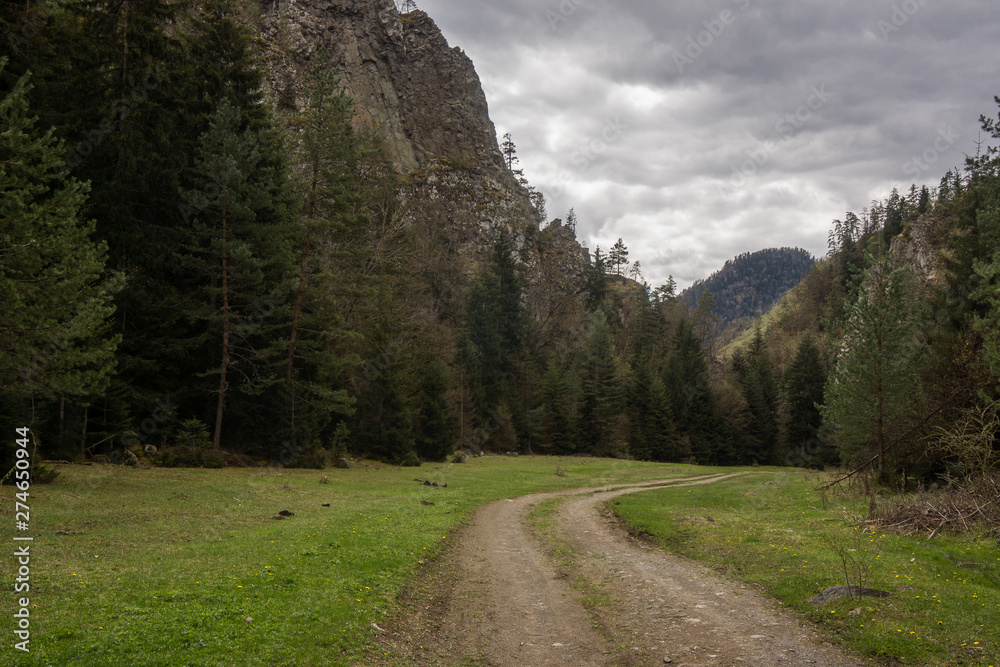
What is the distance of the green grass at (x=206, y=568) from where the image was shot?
6766 mm

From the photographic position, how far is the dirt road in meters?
8.02

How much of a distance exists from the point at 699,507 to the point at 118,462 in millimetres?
25353

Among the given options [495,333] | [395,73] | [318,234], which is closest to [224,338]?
[318,234]

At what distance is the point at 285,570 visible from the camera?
10414mm

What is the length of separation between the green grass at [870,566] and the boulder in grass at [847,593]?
18 centimetres

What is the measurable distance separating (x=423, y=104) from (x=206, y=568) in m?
119

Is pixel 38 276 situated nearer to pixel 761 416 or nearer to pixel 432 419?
pixel 432 419

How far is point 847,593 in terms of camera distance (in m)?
9.73

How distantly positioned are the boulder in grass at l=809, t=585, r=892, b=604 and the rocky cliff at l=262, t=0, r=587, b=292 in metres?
71.4

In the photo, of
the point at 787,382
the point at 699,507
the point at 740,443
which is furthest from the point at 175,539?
the point at 787,382

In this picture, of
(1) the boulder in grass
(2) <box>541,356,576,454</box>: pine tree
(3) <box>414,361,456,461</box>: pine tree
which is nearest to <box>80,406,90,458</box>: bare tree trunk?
(3) <box>414,361,456,461</box>: pine tree

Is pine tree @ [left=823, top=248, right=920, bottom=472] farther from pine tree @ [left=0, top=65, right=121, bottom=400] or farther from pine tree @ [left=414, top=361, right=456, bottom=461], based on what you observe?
pine tree @ [left=0, top=65, right=121, bottom=400]

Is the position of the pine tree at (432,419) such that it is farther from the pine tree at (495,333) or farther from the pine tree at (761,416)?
the pine tree at (761,416)

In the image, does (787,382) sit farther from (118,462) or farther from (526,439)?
(118,462)
